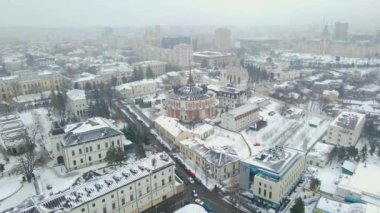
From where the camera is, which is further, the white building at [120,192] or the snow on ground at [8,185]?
the snow on ground at [8,185]

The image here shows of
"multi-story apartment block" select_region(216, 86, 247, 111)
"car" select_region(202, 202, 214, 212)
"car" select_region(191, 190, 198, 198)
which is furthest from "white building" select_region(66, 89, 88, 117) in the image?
"car" select_region(202, 202, 214, 212)

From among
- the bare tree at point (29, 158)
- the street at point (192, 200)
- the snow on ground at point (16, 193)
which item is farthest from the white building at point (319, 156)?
the bare tree at point (29, 158)

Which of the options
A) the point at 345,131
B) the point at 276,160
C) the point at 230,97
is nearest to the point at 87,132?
the point at 276,160

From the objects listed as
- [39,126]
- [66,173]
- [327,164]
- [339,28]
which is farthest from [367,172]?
[339,28]

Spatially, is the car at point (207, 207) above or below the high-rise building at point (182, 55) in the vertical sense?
below

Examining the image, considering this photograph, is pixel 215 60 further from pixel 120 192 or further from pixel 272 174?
pixel 120 192

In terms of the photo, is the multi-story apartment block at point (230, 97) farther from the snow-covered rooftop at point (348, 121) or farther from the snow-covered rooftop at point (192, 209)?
the snow-covered rooftop at point (192, 209)

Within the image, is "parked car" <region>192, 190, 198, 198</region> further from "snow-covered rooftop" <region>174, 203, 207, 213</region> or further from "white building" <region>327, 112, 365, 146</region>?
"white building" <region>327, 112, 365, 146</region>
